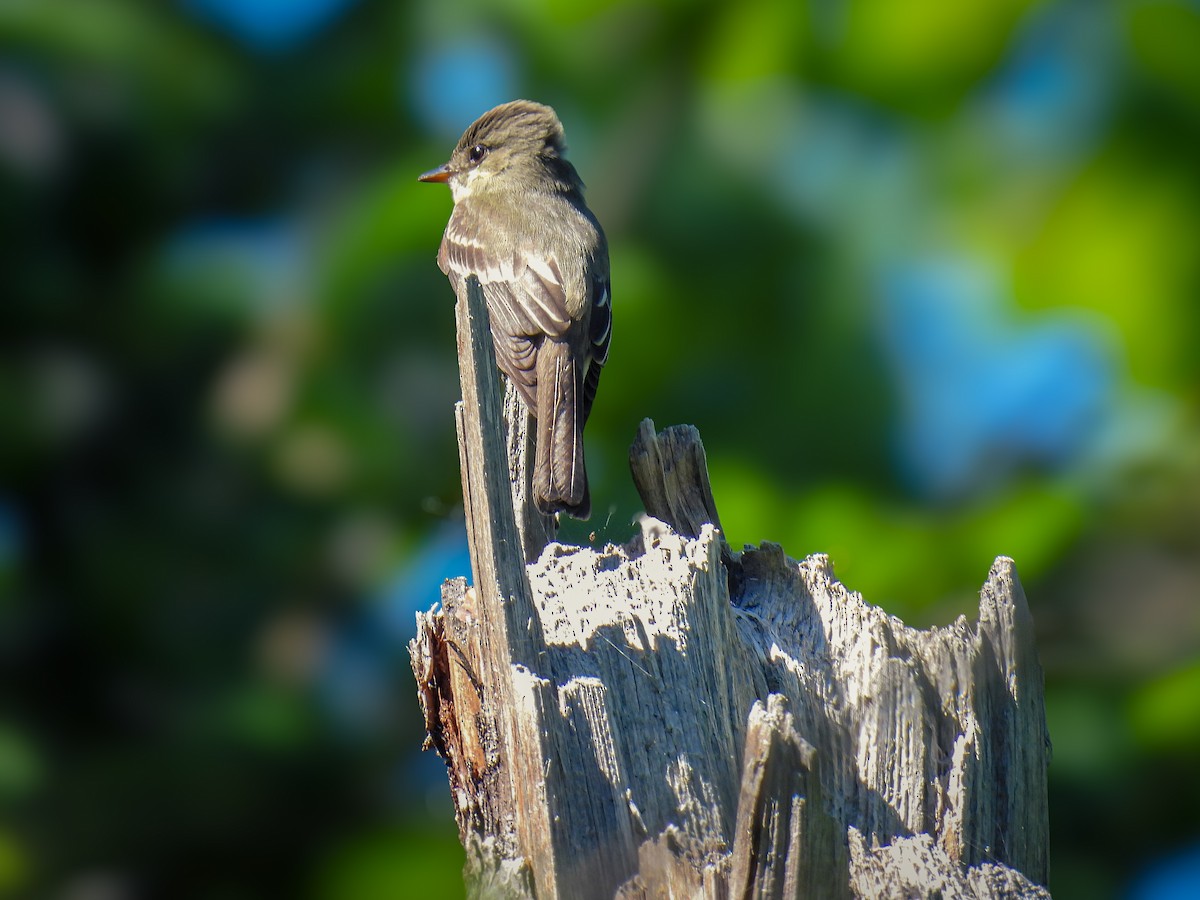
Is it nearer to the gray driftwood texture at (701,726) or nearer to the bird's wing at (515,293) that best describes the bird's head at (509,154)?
the bird's wing at (515,293)

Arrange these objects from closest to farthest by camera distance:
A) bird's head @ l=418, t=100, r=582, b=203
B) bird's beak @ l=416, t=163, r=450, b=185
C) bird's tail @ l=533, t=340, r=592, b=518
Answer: bird's tail @ l=533, t=340, r=592, b=518 < bird's beak @ l=416, t=163, r=450, b=185 < bird's head @ l=418, t=100, r=582, b=203

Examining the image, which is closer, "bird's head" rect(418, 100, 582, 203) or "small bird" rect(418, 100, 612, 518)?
"small bird" rect(418, 100, 612, 518)

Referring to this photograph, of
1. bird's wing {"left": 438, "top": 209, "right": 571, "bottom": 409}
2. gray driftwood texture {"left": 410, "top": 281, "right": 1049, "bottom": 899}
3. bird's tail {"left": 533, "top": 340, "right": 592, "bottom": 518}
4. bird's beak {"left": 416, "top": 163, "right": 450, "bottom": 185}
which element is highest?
bird's beak {"left": 416, "top": 163, "right": 450, "bottom": 185}

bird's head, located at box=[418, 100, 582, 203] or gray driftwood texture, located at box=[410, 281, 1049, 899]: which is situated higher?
bird's head, located at box=[418, 100, 582, 203]

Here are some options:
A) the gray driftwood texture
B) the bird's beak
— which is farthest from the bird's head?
the gray driftwood texture

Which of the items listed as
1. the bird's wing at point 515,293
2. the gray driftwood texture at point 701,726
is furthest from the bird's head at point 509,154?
the gray driftwood texture at point 701,726

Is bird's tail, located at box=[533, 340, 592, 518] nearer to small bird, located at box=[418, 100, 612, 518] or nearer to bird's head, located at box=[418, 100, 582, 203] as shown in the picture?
small bird, located at box=[418, 100, 612, 518]

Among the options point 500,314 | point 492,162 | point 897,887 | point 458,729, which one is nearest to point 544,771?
point 458,729
